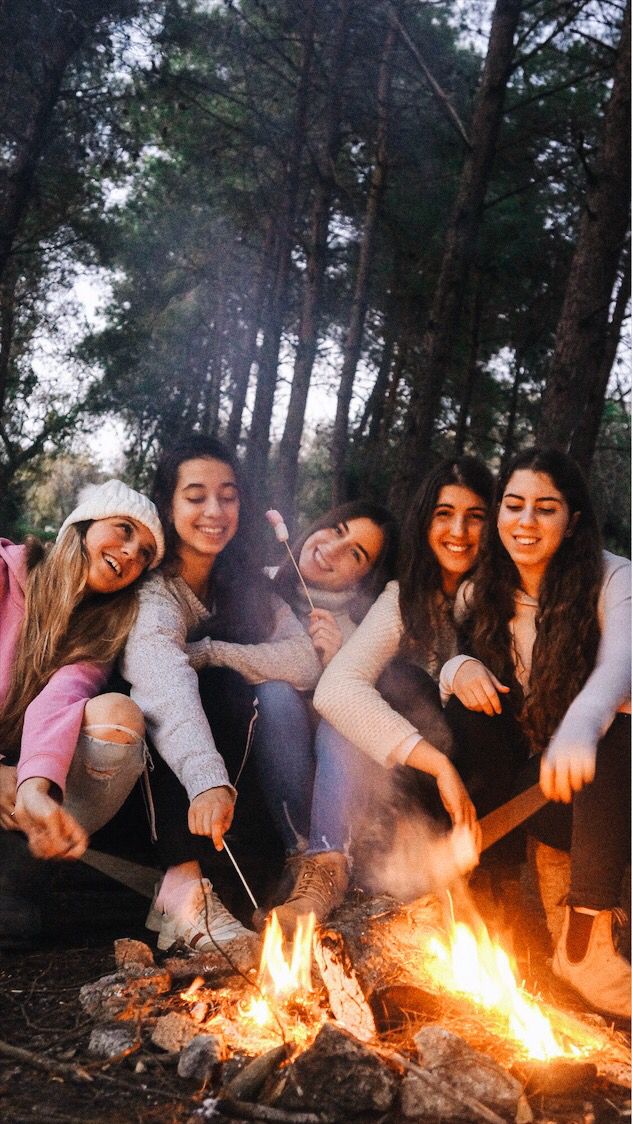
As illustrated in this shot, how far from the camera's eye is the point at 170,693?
269cm

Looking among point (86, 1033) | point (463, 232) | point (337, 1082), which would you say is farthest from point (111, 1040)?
point (463, 232)

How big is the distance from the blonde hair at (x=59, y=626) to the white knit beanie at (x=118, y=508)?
0.13 feet

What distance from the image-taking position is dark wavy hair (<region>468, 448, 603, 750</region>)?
8.95ft

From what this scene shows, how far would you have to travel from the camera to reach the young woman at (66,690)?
251 cm

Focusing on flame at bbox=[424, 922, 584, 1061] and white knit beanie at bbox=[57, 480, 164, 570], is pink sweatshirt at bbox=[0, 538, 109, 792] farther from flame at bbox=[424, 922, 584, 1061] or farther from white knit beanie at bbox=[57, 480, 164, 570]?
flame at bbox=[424, 922, 584, 1061]

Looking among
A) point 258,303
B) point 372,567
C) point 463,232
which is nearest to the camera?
point 372,567

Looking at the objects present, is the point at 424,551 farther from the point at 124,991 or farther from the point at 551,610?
the point at 124,991

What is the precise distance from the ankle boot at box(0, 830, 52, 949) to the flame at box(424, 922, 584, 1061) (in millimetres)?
1158

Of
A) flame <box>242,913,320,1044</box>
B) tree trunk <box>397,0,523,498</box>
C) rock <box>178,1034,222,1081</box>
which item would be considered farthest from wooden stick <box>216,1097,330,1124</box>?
tree trunk <box>397,0,523,498</box>

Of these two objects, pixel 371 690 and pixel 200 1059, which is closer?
pixel 200 1059

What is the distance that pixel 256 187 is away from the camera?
43.5 ft

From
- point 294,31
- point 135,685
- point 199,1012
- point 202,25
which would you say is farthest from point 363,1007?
point 294,31

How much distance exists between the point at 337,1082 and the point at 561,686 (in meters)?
1.27

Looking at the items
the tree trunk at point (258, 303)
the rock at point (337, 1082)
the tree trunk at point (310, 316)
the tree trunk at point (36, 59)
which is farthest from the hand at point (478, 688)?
the tree trunk at point (258, 303)
